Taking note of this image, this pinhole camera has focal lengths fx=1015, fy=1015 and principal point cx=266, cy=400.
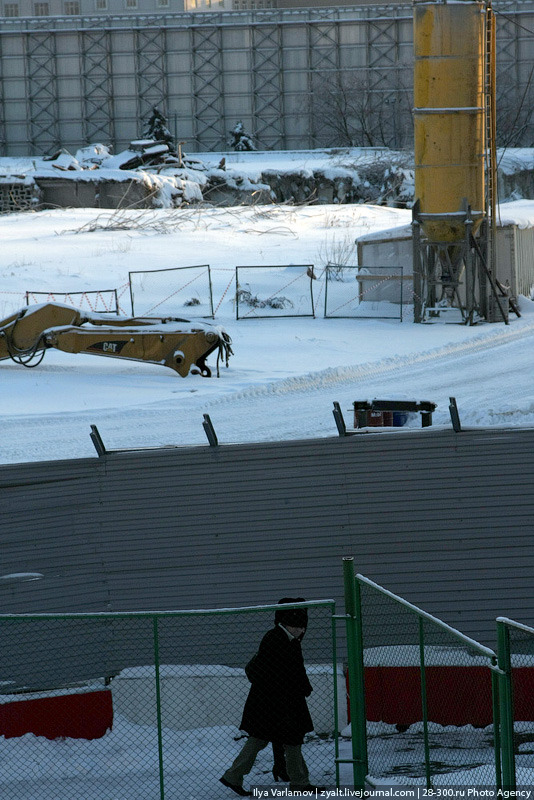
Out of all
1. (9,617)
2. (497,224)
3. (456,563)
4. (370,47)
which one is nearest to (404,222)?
(497,224)

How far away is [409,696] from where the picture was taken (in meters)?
8.07

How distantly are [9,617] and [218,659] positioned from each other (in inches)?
82.4

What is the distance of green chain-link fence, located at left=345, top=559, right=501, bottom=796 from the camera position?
6961 mm

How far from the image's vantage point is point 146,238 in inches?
1288

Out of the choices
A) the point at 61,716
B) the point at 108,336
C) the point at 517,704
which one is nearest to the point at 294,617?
the point at 517,704

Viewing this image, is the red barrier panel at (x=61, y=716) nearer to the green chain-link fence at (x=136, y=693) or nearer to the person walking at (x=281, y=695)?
the green chain-link fence at (x=136, y=693)

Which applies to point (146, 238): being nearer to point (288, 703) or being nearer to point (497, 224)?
point (497, 224)

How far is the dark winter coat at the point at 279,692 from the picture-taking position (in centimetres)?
696

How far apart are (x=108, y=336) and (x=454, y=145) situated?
10.4m

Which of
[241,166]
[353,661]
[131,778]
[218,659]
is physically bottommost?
[131,778]

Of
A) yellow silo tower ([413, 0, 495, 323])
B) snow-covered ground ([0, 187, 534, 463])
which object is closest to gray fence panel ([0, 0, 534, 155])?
snow-covered ground ([0, 187, 534, 463])

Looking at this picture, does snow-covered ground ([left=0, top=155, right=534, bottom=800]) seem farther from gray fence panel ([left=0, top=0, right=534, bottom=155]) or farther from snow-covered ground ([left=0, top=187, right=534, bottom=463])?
gray fence panel ([left=0, top=0, right=534, bottom=155])

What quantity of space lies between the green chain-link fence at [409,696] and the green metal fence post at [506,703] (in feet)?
4.84

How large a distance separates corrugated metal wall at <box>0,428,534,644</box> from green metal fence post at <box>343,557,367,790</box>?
182cm
